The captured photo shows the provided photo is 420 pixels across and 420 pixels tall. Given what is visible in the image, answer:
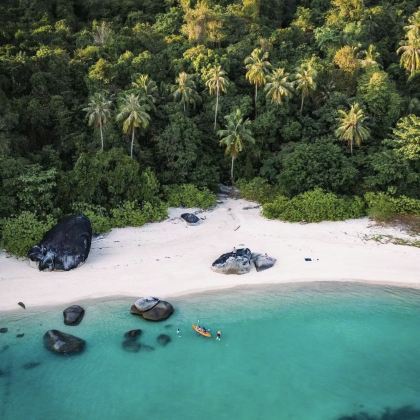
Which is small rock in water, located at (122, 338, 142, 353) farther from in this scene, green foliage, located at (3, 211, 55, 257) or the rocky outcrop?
green foliage, located at (3, 211, 55, 257)

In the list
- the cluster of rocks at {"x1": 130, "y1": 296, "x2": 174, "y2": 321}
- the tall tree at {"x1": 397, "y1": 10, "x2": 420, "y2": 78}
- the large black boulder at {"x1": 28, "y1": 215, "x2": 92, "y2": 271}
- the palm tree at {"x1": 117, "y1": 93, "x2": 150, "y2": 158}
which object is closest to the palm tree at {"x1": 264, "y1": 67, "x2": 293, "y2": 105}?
the palm tree at {"x1": 117, "y1": 93, "x2": 150, "y2": 158}

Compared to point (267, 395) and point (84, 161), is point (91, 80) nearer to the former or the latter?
point (84, 161)

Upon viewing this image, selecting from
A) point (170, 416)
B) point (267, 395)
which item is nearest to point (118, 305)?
point (170, 416)

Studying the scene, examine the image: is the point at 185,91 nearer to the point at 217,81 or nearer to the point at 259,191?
the point at 217,81

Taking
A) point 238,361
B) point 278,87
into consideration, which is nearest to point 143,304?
point 238,361

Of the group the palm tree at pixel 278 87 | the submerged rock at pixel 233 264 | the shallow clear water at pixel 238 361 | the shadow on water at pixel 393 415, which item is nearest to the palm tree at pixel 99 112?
the palm tree at pixel 278 87

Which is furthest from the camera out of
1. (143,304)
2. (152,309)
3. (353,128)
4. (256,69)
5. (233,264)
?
(256,69)

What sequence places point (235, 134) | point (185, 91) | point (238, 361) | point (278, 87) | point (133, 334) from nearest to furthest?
point (238, 361), point (133, 334), point (235, 134), point (278, 87), point (185, 91)
